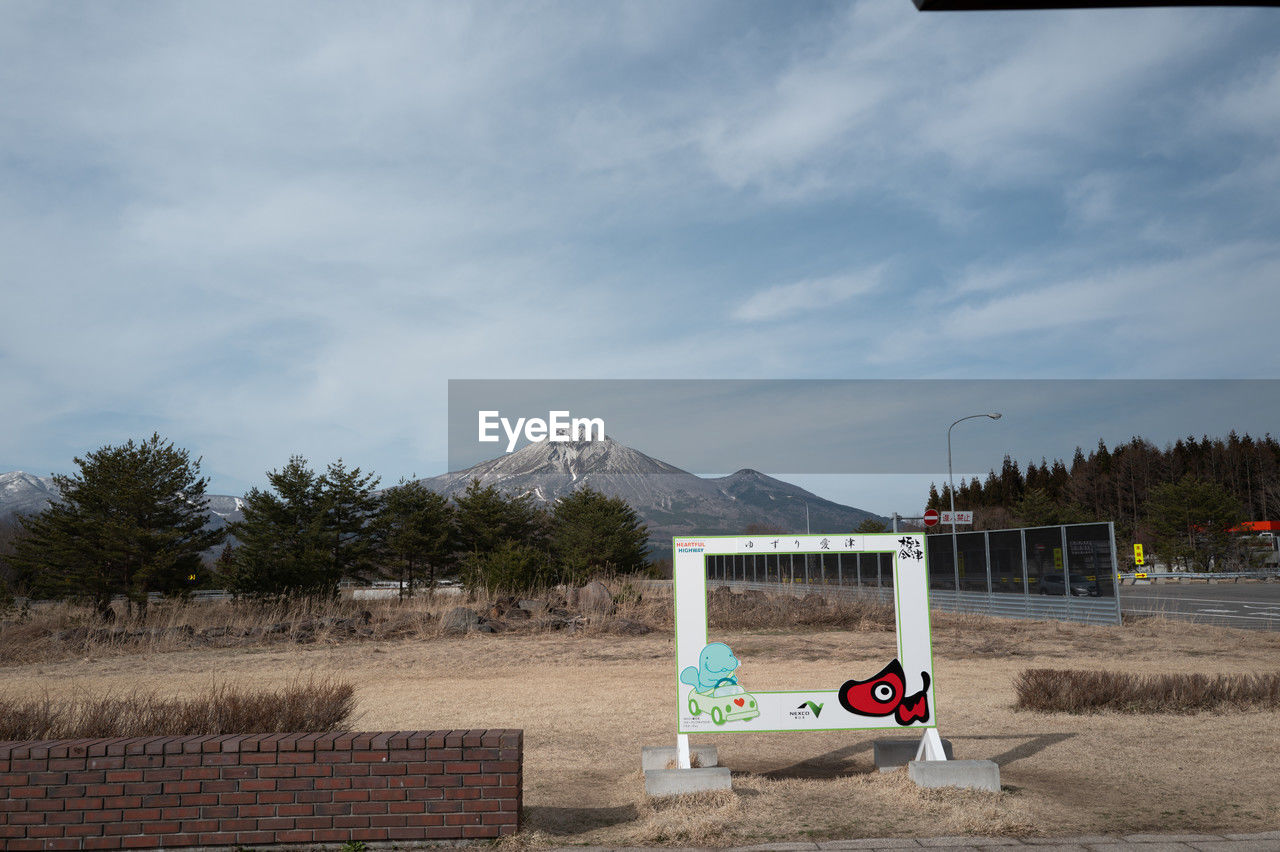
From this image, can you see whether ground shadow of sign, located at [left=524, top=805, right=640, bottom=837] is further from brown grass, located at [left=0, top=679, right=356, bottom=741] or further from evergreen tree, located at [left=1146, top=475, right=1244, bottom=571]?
evergreen tree, located at [left=1146, top=475, right=1244, bottom=571]

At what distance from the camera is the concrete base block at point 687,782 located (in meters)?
6.50

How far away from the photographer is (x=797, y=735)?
9.63 m

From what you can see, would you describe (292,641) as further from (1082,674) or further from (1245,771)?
(1245,771)

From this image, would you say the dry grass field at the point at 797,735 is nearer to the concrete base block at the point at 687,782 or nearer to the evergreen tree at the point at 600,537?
the concrete base block at the point at 687,782

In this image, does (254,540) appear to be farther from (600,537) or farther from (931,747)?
(931,747)

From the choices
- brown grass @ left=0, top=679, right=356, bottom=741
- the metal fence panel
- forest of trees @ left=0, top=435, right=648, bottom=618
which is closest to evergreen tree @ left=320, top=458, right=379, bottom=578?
forest of trees @ left=0, top=435, right=648, bottom=618

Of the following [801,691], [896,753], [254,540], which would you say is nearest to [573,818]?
[801,691]

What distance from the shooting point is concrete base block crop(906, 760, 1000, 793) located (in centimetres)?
650

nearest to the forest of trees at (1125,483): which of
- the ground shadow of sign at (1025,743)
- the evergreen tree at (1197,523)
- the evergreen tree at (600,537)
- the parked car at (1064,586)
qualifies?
the evergreen tree at (1197,523)

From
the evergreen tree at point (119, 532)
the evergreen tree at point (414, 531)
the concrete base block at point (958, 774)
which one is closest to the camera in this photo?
the concrete base block at point (958, 774)

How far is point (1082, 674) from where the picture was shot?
33.7 ft

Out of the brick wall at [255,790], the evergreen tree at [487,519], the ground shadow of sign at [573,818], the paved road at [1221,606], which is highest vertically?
the evergreen tree at [487,519]

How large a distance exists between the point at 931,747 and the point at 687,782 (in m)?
1.91

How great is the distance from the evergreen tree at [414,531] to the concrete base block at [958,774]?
35798 millimetres
